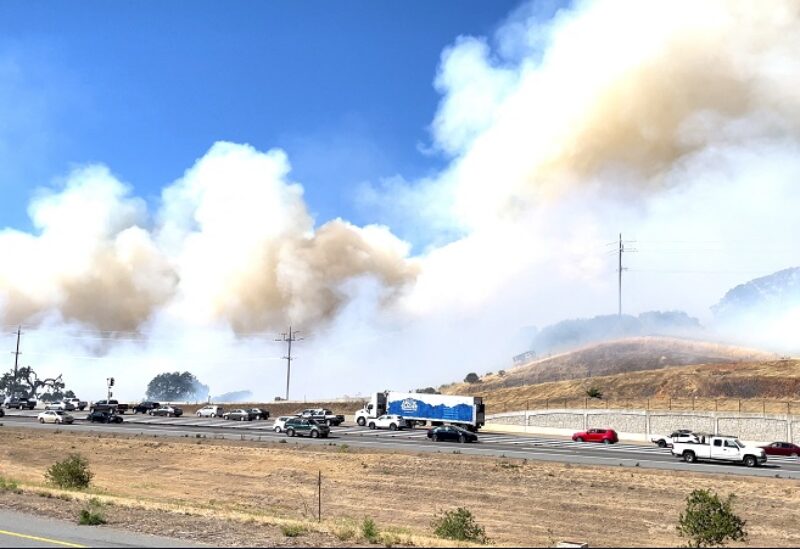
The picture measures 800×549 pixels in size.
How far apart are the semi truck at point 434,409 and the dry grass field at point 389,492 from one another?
21834 millimetres

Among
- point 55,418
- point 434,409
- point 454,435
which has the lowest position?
point 55,418

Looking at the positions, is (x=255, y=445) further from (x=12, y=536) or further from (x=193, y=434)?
(x=12, y=536)

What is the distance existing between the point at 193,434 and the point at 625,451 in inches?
1259

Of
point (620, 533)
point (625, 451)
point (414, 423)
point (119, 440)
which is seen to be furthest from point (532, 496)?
point (414, 423)

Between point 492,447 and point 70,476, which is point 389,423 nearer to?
Answer: point 492,447

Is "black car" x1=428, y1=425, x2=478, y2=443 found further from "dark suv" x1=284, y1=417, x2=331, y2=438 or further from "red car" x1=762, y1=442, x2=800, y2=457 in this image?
"red car" x1=762, y1=442, x2=800, y2=457

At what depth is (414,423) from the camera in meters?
68.2

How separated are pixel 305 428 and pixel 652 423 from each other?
111 feet

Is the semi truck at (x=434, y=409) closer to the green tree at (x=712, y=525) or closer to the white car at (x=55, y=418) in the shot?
the white car at (x=55, y=418)

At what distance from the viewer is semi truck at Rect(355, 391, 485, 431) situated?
65312 millimetres

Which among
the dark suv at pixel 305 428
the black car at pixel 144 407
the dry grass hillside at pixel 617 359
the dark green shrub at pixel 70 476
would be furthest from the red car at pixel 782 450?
the black car at pixel 144 407

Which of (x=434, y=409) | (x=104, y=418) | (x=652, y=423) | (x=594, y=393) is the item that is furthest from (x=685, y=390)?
(x=104, y=418)

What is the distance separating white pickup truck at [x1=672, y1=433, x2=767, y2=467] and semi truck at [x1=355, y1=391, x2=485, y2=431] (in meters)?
25.2

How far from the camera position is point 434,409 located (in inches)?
2621
